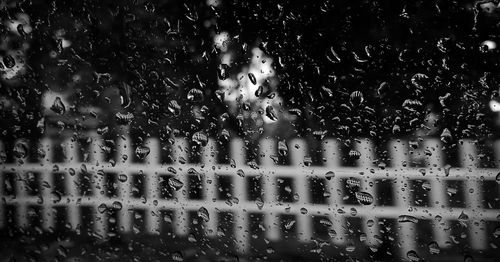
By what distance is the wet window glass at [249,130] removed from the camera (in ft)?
2.26

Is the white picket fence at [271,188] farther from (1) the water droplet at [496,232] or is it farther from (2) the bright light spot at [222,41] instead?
(2) the bright light spot at [222,41]

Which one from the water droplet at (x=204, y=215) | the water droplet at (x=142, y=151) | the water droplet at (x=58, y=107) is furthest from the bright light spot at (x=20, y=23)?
the water droplet at (x=204, y=215)

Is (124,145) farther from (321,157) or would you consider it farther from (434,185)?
(434,185)

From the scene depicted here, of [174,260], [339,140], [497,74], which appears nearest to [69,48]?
[174,260]

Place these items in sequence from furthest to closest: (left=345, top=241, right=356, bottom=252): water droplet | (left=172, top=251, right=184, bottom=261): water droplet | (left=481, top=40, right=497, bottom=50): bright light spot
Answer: (left=172, top=251, right=184, bottom=261): water droplet → (left=345, top=241, right=356, bottom=252): water droplet → (left=481, top=40, right=497, bottom=50): bright light spot

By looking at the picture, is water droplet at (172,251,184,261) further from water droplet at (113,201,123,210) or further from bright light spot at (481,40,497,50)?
bright light spot at (481,40,497,50)

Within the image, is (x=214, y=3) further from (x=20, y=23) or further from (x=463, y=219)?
(x=463, y=219)

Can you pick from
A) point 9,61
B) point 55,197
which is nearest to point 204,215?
point 55,197

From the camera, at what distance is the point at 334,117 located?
747 mm

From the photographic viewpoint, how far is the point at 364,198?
756mm

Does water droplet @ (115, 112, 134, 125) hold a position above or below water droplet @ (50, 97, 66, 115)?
below

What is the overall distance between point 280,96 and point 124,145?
414mm

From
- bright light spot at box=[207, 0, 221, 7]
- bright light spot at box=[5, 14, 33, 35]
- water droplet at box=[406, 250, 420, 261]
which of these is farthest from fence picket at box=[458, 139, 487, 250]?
bright light spot at box=[5, 14, 33, 35]

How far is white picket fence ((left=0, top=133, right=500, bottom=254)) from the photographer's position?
702 mm
